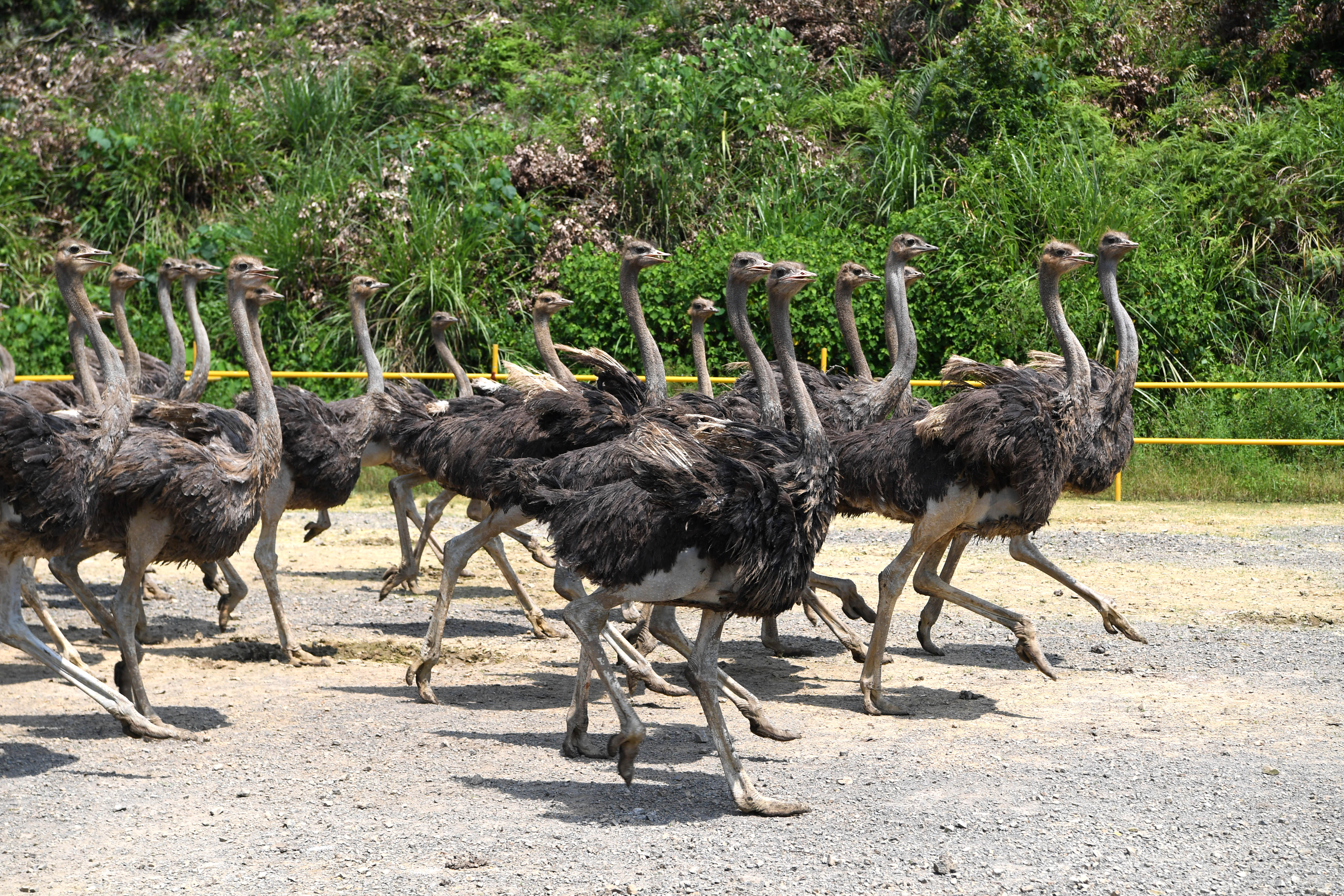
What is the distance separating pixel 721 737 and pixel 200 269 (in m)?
5.44

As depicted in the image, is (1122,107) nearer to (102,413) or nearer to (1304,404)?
(1304,404)

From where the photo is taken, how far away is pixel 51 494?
544 cm

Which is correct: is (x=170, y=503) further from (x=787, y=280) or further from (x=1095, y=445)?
(x=1095, y=445)

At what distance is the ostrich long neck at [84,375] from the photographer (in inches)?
254

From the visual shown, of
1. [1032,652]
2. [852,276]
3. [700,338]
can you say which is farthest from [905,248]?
[1032,652]

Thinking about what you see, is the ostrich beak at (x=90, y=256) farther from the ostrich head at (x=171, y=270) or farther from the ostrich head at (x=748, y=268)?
the ostrich head at (x=171, y=270)

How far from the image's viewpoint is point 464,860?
14.3ft

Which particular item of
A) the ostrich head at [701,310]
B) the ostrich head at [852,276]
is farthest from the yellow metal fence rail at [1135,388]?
the ostrich head at [852,276]

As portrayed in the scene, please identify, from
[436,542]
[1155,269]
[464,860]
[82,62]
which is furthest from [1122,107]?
[464,860]

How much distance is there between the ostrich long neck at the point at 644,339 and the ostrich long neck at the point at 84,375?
8.01 feet

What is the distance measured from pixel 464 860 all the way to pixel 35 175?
17007 millimetres

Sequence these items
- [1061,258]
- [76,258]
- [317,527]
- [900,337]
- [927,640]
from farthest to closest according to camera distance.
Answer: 1. [317,527]
2. [900,337]
3. [927,640]
4. [1061,258]
5. [76,258]

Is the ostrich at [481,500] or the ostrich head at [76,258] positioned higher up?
the ostrich head at [76,258]

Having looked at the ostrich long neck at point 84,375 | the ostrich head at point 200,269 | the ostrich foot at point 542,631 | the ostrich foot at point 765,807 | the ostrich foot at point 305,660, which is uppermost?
the ostrich head at point 200,269
